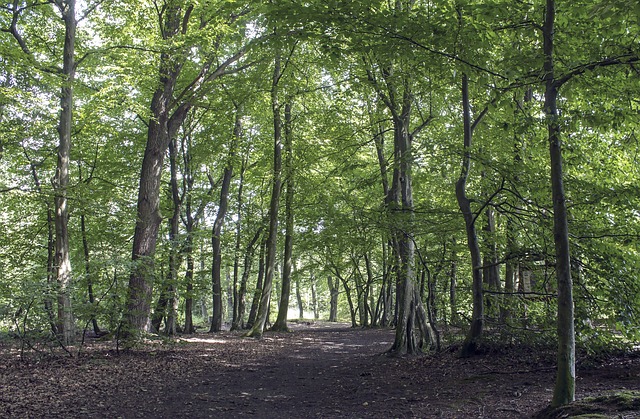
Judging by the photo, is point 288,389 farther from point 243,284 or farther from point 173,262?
point 243,284

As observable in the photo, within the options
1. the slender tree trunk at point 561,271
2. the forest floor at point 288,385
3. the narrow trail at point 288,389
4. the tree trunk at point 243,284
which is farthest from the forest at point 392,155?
the narrow trail at point 288,389

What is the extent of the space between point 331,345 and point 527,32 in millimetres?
12366

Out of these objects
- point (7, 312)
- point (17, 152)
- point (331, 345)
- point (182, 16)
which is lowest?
point (331, 345)

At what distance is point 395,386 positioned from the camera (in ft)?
25.1

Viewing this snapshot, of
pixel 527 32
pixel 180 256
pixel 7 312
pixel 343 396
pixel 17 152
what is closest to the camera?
pixel 527 32

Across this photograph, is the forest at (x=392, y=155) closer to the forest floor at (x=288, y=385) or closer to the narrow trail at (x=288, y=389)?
the forest floor at (x=288, y=385)

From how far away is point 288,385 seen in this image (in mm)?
8391

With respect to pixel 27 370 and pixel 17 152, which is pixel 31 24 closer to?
pixel 17 152

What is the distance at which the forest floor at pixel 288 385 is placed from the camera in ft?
19.5

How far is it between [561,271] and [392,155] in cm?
852

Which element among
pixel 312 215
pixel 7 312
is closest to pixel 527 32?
pixel 312 215

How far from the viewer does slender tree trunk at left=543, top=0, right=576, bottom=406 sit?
4.54 meters

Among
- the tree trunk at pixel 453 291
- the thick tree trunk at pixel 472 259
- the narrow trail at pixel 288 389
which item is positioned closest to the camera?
the narrow trail at pixel 288 389

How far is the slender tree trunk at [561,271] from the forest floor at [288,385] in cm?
61
